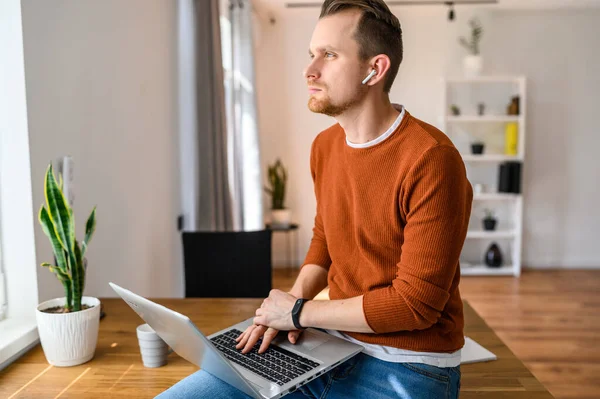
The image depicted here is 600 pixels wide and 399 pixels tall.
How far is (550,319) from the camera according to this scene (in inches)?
157

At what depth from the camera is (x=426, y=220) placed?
3.48 feet

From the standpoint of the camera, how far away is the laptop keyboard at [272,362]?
3.56ft

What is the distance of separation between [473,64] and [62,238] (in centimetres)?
477

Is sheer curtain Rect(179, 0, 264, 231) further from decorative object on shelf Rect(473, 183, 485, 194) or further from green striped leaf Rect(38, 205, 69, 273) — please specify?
decorative object on shelf Rect(473, 183, 485, 194)

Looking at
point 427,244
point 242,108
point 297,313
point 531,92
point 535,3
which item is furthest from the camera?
point 531,92

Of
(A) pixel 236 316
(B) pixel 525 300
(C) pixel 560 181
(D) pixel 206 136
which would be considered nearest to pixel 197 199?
(D) pixel 206 136

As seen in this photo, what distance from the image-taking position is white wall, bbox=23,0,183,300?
165cm

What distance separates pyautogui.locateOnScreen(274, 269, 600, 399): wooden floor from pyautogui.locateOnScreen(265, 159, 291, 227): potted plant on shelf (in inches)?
21.3

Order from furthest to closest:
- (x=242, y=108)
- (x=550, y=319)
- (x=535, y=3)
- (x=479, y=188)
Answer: (x=479, y=188) < (x=535, y=3) < (x=242, y=108) < (x=550, y=319)

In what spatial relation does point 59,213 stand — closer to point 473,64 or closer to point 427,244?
point 427,244

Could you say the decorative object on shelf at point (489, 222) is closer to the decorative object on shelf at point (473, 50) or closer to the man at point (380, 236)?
the decorative object on shelf at point (473, 50)

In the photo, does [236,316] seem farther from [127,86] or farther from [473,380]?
[127,86]

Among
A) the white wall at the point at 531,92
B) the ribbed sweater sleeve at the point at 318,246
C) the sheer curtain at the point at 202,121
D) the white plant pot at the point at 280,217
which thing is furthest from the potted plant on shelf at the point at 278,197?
the ribbed sweater sleeve at the point at 318,246

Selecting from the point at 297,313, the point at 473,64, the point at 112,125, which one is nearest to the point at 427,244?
the point at 297,313
